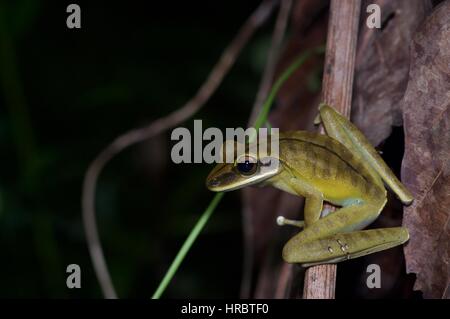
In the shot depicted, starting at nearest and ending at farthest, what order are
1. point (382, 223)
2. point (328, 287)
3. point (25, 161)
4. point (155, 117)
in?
point (328, 287)
point (382, 223)
point (25, 161)
point (155, 117)

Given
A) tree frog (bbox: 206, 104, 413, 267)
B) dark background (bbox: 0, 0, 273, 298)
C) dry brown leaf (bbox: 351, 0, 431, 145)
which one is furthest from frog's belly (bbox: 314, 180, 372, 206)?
dark background (bbox: 0, 0, 273, 298)

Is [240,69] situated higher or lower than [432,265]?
higher

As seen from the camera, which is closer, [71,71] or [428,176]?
[428,176]

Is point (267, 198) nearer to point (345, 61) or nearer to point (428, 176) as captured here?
point (345, 61)

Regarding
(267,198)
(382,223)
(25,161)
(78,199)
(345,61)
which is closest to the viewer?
(345,61)

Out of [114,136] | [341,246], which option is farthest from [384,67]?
[114,136]

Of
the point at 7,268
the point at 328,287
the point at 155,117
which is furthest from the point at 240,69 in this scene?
the point at 328,287

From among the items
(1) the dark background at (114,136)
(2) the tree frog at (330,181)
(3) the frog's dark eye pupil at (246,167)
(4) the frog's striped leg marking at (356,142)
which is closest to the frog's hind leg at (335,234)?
(2) the tree frog at (330,181)

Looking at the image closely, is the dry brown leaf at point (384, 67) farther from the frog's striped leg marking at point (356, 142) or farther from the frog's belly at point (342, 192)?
the frog's belly at point (342, 192)
